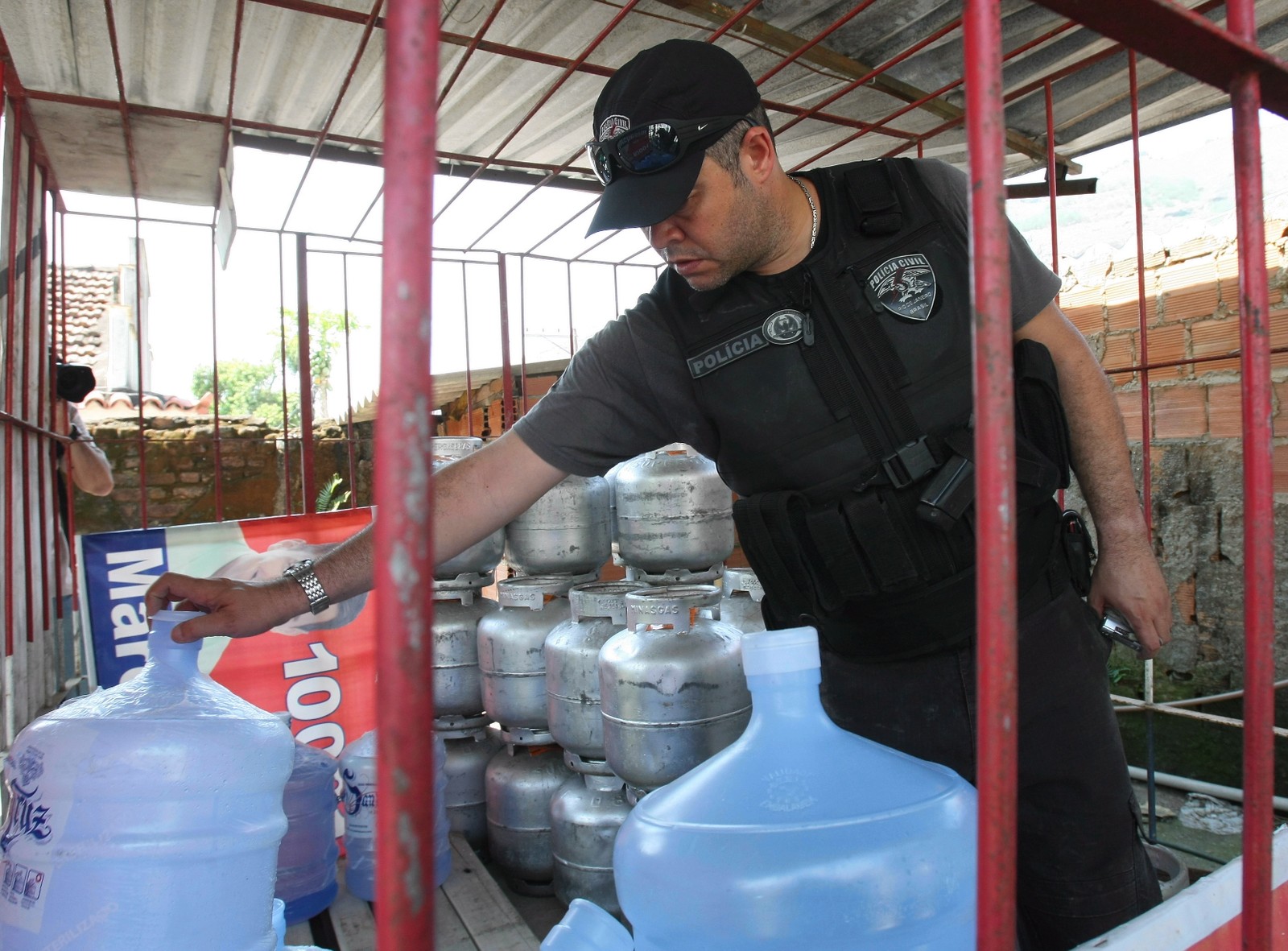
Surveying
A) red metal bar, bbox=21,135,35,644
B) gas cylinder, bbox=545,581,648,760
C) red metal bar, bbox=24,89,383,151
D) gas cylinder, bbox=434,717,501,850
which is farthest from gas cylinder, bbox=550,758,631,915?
red metal bar, bbox=24,89,383,151

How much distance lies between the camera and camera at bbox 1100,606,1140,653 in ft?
4.75

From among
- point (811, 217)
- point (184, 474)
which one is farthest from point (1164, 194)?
point (811, 217)

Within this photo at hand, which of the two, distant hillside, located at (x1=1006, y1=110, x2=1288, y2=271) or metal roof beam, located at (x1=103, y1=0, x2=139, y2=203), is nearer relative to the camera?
metal roof beam, located at (x1=103, y1=0, x2=139, y2=203)

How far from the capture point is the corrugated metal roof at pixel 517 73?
2367 mm

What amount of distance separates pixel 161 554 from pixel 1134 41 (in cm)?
253

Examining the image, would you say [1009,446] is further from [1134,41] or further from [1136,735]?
[1136,735]

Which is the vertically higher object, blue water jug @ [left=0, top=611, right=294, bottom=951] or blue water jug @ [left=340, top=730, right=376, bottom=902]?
blue water jug @ [left=0, top=611, right=294, bottom=951]

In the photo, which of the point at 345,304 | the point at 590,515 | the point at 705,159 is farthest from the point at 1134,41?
the point at 345,304

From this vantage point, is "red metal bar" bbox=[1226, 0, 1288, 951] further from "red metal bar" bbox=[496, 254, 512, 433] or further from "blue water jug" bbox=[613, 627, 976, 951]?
"red metal bar" bbox=[496, 254, 512, 433]

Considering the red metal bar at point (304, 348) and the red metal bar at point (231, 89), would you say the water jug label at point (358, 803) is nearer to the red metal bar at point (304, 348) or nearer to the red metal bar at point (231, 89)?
the red metal bar at point (304, 348)

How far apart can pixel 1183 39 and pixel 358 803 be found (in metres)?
2.02

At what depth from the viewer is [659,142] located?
1282mm

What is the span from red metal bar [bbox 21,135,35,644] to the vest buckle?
2.63 m

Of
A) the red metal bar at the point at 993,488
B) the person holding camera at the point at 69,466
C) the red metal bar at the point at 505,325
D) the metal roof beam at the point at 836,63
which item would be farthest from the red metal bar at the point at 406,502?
the person holding camera at the point at 69,466
